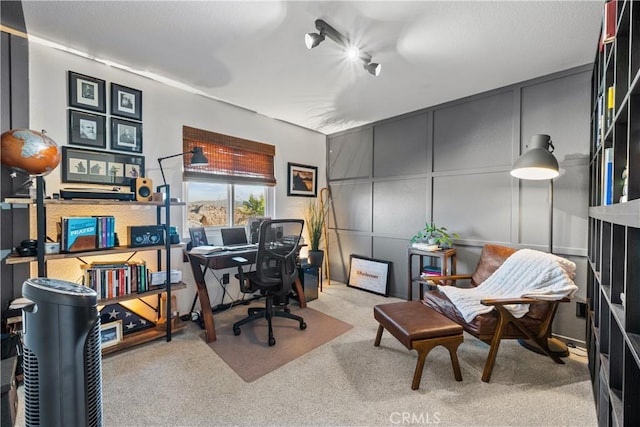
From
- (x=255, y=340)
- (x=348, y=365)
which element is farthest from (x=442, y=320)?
(x=255, y=340)

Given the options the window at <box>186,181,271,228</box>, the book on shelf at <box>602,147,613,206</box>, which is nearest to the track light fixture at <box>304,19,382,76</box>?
the book on shelf at <box>602,147,613,206</box>

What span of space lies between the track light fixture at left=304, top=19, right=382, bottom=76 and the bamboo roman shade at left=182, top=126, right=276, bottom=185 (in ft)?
5.54

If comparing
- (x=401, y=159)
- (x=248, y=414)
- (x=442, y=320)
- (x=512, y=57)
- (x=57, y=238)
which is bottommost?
(x=248, y=414)

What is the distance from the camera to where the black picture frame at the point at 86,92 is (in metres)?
2.25

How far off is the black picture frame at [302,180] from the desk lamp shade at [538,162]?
8.88ft

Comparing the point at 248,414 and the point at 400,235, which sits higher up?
the point at 400,235

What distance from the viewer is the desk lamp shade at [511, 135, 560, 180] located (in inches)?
81.7

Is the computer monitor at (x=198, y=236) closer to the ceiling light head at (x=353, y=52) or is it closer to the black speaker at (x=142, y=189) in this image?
the black speaker at (x=142, y=189)

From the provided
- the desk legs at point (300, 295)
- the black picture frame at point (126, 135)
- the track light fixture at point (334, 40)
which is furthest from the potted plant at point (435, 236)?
the black picture frame at point (126, 135)

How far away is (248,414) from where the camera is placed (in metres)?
1.62

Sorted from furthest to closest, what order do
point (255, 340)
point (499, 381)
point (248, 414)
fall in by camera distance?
point (255, 340) < point (499, 381) < point (248, 414)

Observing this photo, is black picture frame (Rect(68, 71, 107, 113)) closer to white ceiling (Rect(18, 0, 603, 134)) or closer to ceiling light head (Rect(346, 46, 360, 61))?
white ceiling (Rect(18, 0, 603, 134))

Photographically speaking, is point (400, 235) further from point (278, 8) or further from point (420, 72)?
point (278, 8)

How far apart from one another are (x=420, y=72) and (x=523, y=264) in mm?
1916
